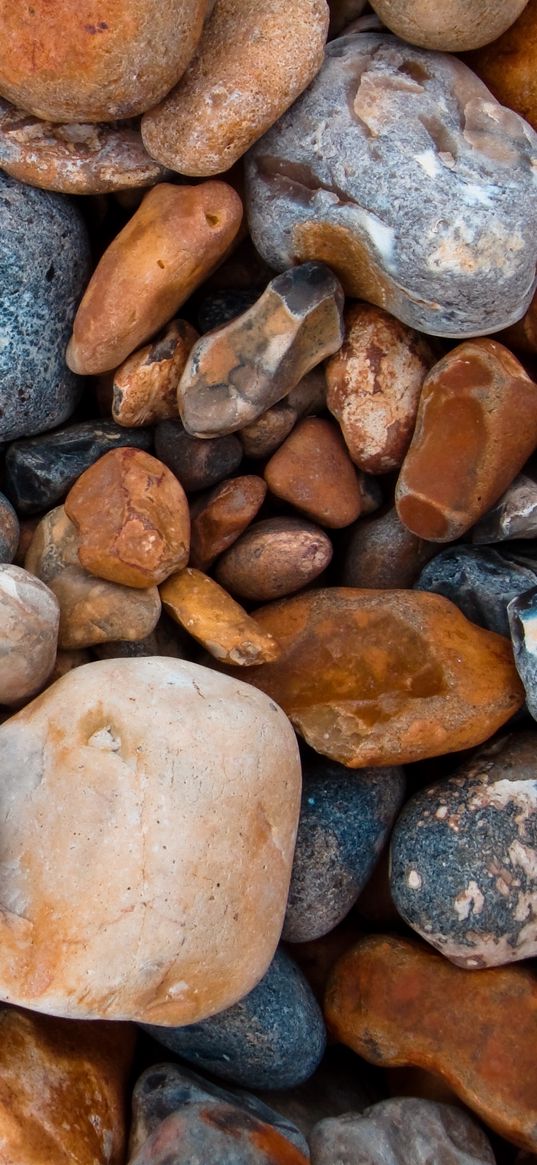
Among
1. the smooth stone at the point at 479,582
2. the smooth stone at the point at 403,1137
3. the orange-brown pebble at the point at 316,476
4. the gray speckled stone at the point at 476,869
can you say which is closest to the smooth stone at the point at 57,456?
the orange-brown pebble at the point at 316,476

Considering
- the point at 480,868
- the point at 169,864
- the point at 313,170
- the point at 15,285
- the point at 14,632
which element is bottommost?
the point at 480,868

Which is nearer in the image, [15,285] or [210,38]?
[210,38]

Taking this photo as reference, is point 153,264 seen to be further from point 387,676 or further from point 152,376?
point 387,676

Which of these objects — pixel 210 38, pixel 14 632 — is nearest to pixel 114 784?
pixel 14 632

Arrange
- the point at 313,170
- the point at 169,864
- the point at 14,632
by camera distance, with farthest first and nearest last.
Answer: the point at 313,170 < the point at 14,632 < the point at 169,864

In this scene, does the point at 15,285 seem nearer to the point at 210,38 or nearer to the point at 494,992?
the point at 210,38

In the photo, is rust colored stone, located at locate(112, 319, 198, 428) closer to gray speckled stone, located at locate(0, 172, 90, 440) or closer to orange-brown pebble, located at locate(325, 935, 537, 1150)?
gray speckled stone, located at locate(0, 172, 90, 440)

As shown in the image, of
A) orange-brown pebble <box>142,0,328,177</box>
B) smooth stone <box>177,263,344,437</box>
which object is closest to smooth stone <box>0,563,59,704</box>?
smooth stone <box>177,263,344,437</box>

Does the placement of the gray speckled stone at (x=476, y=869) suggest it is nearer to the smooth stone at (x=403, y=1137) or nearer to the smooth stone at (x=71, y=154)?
the smooth stone at (x=403, y=1137)
